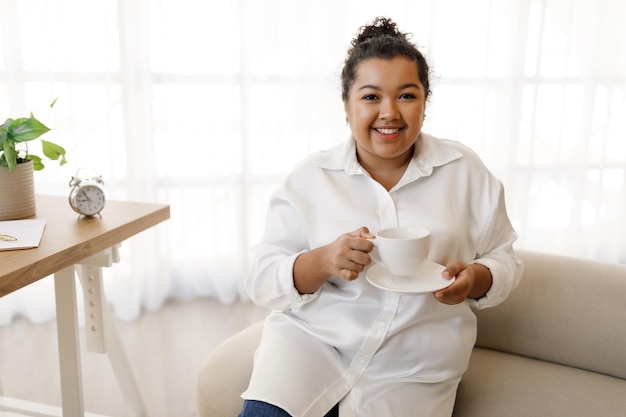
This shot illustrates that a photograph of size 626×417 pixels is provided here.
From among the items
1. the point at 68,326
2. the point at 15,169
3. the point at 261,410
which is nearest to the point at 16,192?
the point at 15,169

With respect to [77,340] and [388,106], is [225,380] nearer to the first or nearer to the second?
[77,340]

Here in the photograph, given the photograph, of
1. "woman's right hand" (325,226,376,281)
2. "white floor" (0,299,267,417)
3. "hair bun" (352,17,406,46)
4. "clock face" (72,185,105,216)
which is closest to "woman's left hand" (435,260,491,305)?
"woman's right hand" (325,226,376,281)

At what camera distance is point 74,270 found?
1626mm

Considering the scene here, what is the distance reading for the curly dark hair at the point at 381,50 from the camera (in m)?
1.33

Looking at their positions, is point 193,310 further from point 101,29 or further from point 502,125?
point 502,125

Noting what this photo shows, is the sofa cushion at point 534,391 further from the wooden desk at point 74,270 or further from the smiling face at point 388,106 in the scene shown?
the wooden desk at point 74,270

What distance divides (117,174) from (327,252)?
1.87 meters

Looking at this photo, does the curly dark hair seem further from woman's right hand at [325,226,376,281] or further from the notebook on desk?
the notebook on desk

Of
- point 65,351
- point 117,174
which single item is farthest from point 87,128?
point 65,351

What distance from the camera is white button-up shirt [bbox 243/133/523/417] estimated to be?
49.4 inches

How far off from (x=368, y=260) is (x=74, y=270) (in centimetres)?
82

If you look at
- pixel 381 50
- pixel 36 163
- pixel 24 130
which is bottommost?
pixel 36 163

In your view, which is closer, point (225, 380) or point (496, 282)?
point (496, 282)

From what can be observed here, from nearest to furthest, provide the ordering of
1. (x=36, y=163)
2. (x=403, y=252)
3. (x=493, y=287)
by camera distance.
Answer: (x=403, y=252), (x=493, y=287), (x=36, y=163)
